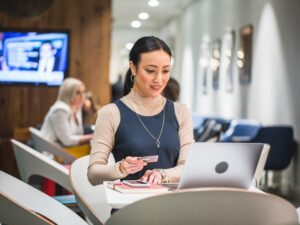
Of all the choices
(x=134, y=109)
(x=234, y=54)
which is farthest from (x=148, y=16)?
(x=134, y=109)

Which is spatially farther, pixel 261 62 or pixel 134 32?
pixel 134 32

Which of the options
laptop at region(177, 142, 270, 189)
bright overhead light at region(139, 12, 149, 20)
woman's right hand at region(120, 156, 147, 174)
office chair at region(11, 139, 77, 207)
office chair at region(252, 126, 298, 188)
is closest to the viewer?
laptop at region(177, 142, 270, 189)

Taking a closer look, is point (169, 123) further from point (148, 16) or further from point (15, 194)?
point (148, 16)

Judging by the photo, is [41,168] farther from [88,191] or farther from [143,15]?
[143,15]

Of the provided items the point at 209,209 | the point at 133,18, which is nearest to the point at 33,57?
the point at 209,209

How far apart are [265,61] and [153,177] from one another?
7.35m

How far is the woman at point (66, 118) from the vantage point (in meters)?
5.97

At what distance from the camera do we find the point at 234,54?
37.9ft

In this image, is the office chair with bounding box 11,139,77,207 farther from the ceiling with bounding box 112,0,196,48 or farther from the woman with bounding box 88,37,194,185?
the ceiling with bounding box 112,0,196,48

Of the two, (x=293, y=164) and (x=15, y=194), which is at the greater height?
(x=15, y=194)

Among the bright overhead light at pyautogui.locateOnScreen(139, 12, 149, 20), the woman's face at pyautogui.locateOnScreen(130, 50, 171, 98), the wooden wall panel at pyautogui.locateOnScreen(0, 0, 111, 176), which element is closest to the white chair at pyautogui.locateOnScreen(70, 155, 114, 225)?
the woman's face at pyautogui.locateOnScreen(130, 50, 171, 98)

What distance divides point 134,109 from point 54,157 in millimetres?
2781

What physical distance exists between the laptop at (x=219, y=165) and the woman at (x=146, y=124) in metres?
0.57

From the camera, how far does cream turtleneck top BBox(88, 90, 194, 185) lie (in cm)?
267
